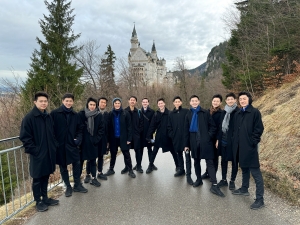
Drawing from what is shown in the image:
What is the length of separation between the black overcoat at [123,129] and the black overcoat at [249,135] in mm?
2705

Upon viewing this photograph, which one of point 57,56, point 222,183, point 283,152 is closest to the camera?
point 222,183

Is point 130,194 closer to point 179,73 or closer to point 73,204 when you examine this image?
point 73,204

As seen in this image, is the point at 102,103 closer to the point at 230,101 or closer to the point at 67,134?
the point at 67,134

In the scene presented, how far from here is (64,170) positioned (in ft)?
14.9

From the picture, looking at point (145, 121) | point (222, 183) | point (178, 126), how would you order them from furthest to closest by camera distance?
point (145, 121) → point (178, 126) → point (222, 183)

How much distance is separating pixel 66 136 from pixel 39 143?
67cm

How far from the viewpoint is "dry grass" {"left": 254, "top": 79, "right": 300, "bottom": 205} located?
4234 mm

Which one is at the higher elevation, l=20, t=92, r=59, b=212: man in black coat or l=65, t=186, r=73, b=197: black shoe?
l=20, t=92, r=59, b=212: man in black coat

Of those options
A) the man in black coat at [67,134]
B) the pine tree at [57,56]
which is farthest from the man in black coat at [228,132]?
the pine tree at [57,56]

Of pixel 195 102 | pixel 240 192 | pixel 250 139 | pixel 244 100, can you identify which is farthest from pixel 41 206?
pixel 244 100

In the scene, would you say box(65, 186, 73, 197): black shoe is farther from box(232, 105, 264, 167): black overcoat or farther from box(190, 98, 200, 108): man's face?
box(232, 105, 264, 167): black overcoat

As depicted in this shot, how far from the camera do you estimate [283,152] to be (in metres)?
5.21

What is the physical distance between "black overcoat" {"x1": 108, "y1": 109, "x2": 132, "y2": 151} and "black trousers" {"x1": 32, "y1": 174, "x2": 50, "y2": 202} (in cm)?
200

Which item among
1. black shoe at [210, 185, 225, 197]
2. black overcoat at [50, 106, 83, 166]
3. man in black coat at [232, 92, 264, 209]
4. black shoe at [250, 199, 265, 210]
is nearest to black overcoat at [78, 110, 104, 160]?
black overcoat at [50, 106, 83, 166]
